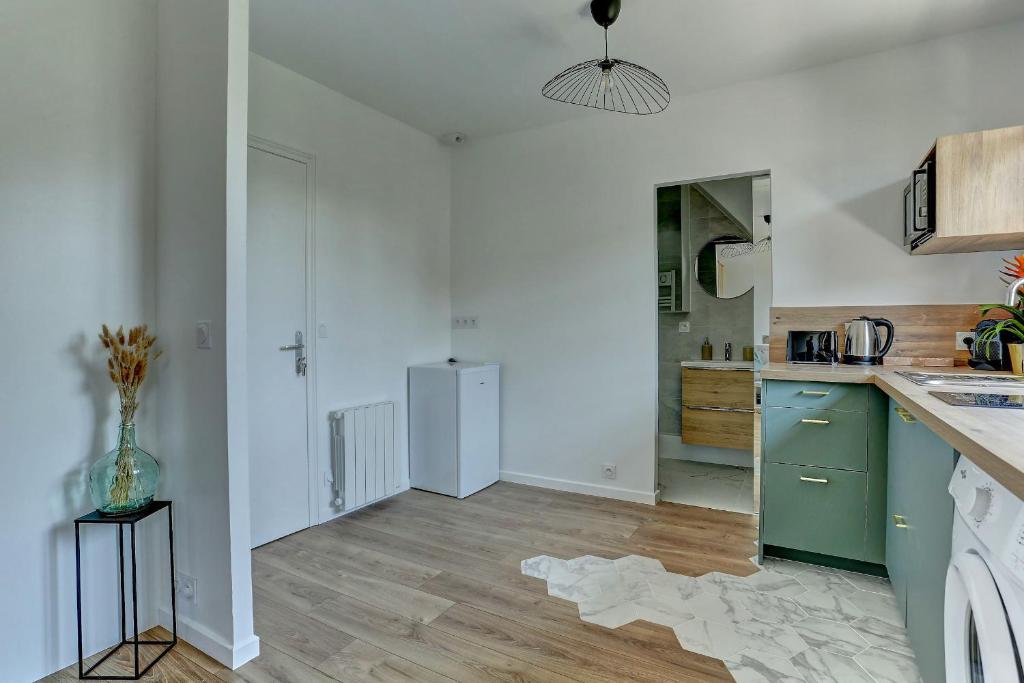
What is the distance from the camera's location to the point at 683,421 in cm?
441

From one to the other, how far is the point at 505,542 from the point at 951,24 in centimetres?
333

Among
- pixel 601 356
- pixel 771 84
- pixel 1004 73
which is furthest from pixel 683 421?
pixel 1004 73

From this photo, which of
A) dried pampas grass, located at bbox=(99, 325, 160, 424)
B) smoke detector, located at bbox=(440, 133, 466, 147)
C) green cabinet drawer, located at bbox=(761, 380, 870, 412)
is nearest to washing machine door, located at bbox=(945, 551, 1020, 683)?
green cabinet drawer, located at bbox=(761, 380, 870, 412)

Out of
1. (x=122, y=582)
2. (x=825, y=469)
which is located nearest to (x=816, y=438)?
(x=825, y=469)

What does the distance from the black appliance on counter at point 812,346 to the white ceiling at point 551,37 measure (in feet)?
4.80

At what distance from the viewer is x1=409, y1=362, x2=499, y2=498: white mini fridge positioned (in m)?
3.45

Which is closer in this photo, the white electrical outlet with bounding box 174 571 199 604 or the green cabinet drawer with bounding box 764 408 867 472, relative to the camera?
the white electrical outlet with bounding box 174 571 199 604

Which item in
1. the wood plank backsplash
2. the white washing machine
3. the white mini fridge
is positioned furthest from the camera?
the white mini fridge

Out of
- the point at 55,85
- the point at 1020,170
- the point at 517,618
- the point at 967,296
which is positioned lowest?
the point at 517,618

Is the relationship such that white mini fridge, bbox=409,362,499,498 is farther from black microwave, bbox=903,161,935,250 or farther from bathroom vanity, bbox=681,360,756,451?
black microwave, bbox=903,161,935,250

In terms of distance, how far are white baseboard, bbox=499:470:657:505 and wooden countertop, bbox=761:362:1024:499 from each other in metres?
1.41

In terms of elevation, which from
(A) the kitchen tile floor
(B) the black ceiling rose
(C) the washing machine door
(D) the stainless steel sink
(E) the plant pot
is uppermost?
(B) the black ceiling rose

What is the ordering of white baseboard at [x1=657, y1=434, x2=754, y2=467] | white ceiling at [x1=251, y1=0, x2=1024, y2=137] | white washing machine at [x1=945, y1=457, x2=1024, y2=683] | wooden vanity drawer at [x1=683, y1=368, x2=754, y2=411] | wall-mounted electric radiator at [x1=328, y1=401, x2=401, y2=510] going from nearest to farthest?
white washing machine at [x1=945, y1=457, x2=1024, y2=683] < white ceiling at [x1=251, y1=0, x2=1024, y2=137] < wall-mounted electric radiator at [x1=328, y1=401, x2=401, y2=510] < wooden vanity drawer at [x1=683, y1=368, x2=754, y2=411] < white baseboard at [x1=657, y1=434, x2=754, y2=467]

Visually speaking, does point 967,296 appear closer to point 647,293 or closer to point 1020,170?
point 1020,170
